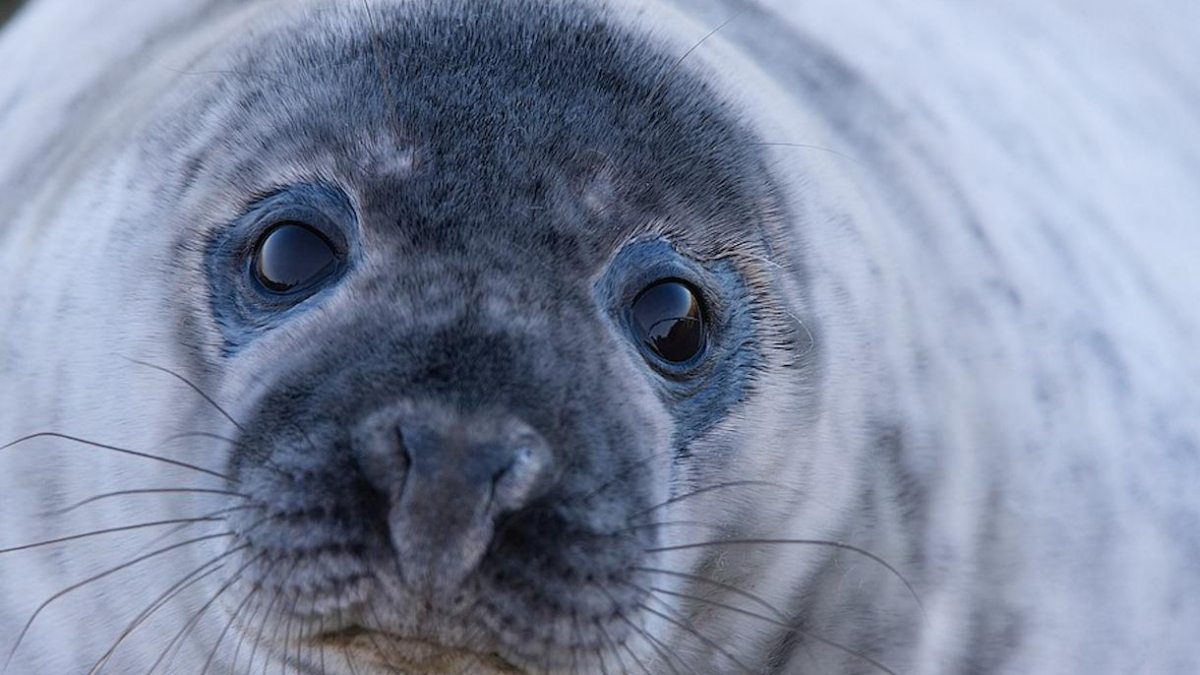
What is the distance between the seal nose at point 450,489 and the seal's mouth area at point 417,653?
152 millimetres

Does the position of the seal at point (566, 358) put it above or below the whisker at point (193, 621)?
above

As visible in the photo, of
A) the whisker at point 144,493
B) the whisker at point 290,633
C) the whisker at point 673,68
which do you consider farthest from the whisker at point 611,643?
the whisker at point 673,68

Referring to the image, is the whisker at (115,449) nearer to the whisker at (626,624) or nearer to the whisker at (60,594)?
the whisker at (60,594)

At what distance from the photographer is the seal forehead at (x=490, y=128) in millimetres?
2227

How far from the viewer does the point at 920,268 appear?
2.83m

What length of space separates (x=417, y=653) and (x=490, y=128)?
2.37 feet

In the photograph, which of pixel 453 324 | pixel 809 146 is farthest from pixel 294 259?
pixel 809 146

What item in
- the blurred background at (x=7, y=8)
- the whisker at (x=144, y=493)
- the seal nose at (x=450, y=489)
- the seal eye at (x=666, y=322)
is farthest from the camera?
the blurred background at (x=7, y=8)

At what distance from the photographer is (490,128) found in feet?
7.43

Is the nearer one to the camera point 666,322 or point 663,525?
point 663,525

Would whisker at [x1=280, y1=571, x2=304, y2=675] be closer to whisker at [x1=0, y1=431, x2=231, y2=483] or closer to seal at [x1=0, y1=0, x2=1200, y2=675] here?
seal at [x1=0, y1=0, x2=1200, y2=675]

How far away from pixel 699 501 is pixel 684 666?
1.04 ft

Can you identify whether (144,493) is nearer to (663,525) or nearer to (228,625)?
(228,625)

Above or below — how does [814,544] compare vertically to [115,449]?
above
